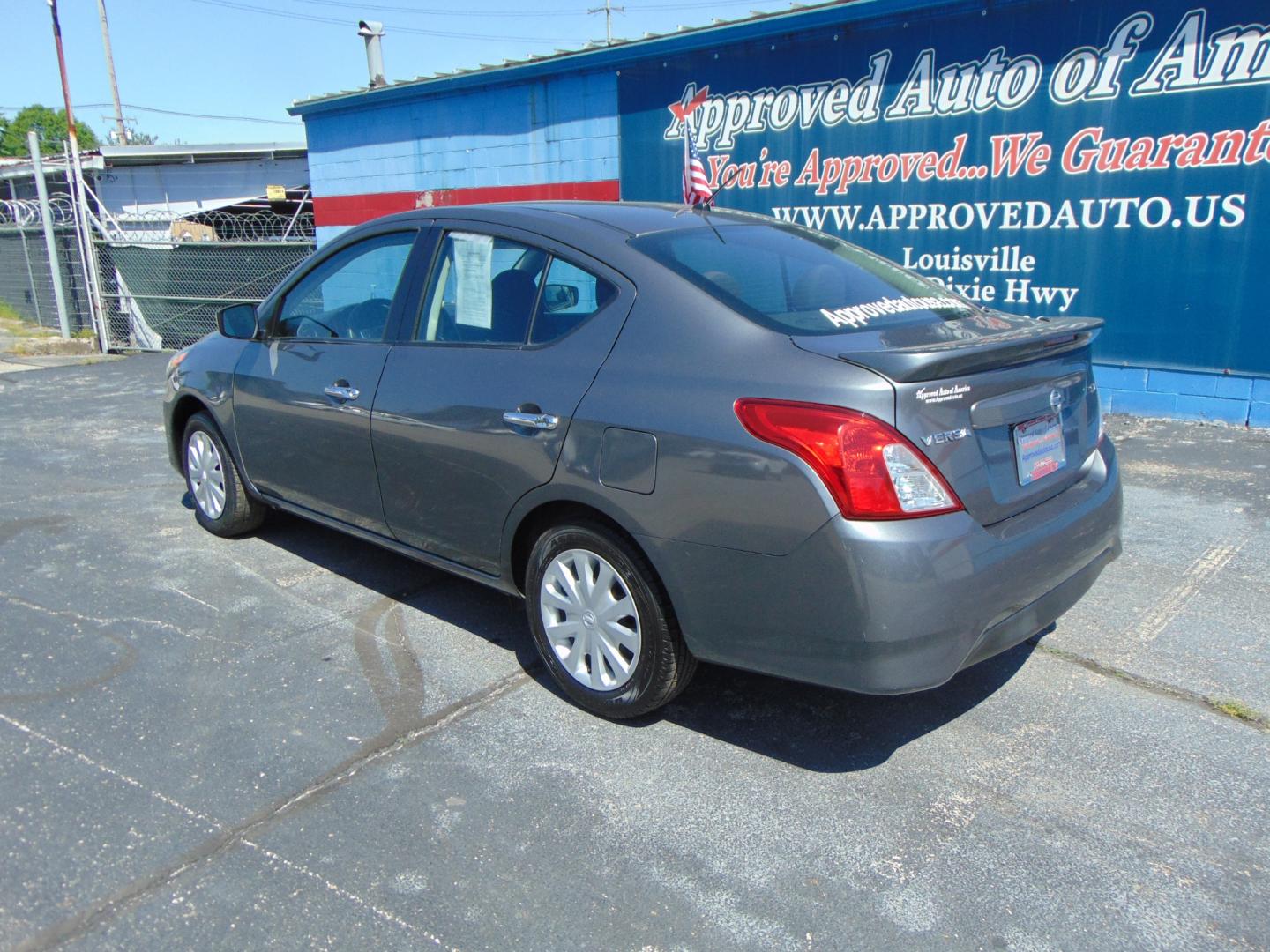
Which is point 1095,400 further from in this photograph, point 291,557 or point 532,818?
point 291,557

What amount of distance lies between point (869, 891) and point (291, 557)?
3.56 metres

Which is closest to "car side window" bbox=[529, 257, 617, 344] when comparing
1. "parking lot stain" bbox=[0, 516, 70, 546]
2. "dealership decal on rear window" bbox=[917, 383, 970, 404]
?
"dealership decal on rear window" bbox=[917, 383, 970, 404]

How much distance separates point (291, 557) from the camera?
510 centimetres

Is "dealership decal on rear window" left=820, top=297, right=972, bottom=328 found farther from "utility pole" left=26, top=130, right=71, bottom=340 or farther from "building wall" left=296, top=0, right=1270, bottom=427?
"utility pole" left=26, top=130, right=71, bottom=340

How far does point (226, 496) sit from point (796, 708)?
3.32m

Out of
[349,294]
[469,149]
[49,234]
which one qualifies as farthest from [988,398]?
[49,234]

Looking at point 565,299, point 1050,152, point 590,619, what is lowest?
point 590,619

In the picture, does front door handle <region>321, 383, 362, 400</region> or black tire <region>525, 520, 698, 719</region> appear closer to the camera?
black tire <region>525, 520, 698, 719</region>

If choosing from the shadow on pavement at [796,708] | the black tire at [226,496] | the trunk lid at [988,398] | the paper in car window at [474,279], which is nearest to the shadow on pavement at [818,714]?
the shadow on pavement at [796,708]

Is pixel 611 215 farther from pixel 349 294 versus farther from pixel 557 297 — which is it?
pixel 349 294

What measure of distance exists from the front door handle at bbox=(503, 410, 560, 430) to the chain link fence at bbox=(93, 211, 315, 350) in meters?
10.9

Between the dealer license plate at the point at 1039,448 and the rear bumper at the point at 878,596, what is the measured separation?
12 cm

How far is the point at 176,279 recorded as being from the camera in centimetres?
1384

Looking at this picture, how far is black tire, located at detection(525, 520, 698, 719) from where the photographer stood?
312 centimetres
